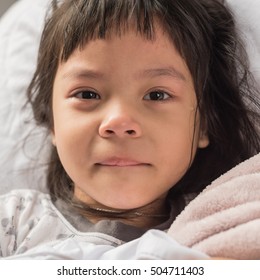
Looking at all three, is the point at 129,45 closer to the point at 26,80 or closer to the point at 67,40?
the point at 67,40

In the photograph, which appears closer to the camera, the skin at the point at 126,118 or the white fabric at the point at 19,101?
the skin at the point at 126,118

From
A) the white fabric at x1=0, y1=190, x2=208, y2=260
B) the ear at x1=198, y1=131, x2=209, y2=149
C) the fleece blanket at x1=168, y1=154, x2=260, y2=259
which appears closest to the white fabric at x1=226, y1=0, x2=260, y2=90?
the ear at x1=198, y1=131, x2=209, y2=149

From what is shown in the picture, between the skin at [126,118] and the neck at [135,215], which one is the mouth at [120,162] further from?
the neck at [135,215]

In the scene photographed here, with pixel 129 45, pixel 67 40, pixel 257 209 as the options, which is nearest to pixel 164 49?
pixel 129 45

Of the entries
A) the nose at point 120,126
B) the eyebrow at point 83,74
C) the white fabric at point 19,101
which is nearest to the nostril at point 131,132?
the nose at point 120,126

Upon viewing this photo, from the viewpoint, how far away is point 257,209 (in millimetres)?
774

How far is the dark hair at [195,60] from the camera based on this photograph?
0.95m

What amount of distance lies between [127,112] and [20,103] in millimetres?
422

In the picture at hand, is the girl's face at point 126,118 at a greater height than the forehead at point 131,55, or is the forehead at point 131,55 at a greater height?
the forehead at point 131,55

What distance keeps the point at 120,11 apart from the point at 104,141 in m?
0.22

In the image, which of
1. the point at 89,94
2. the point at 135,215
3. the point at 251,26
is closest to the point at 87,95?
the point at 89,94

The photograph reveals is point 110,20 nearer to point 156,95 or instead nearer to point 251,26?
point 156,95

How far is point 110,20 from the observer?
3.09 feet

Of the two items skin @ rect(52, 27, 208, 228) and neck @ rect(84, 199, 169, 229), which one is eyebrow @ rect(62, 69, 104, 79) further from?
neck @ rect(84, 199, 169, 229)
